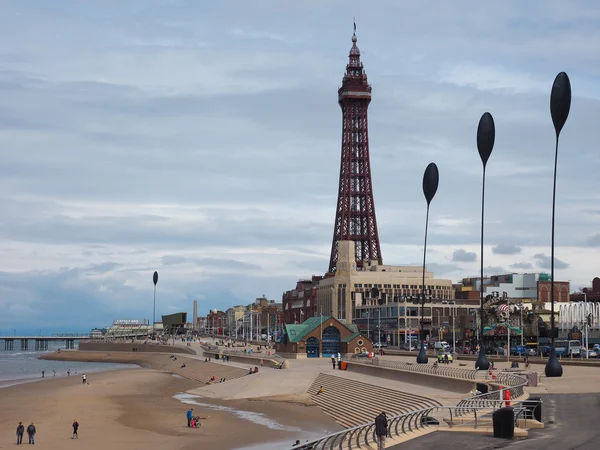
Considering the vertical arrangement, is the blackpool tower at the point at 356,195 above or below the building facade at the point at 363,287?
above

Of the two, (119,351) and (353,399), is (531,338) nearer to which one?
(353,399)

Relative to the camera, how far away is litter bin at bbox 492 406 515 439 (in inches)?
1063

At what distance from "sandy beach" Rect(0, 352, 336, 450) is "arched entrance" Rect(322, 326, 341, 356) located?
2663 centimetres

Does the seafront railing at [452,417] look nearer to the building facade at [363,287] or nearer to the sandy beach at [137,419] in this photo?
the sandy beach at [137,419]

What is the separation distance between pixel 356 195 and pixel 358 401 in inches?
5316

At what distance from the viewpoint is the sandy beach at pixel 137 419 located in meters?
42.0

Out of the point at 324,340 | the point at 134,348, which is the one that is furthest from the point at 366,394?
the point at 134,348

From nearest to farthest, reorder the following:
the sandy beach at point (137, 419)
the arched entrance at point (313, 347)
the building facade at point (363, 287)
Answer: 1. the sandy beach at point (137, 419)
2. the arched entrance at point (313, 347)
3. the building facade at point (363, 287)

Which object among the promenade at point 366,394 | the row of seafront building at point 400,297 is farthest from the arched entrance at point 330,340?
the row of seafront building at point 400,297

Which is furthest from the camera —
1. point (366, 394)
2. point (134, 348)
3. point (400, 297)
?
point (134, 348)

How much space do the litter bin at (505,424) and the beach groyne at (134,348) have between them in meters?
109

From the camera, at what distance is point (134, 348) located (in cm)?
16712

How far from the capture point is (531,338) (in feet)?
378

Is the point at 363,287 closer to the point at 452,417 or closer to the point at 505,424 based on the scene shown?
the point at 452,417
